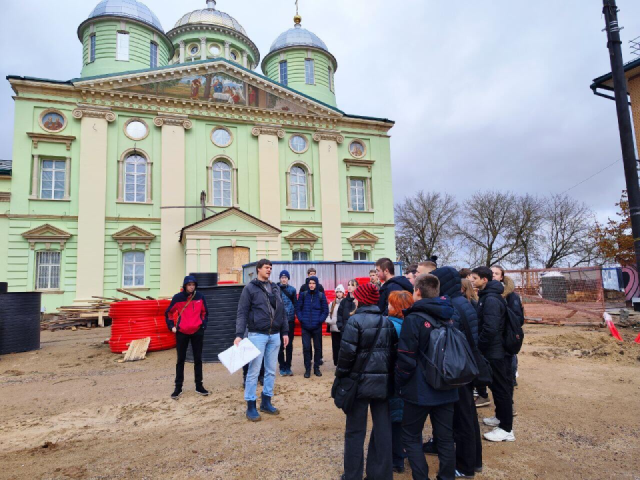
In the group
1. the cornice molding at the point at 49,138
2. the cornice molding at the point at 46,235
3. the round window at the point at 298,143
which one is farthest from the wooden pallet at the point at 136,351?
the round window at the point at 298,143

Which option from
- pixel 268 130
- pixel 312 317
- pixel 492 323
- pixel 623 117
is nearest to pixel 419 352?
pixel 492 323

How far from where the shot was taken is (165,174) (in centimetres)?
2206

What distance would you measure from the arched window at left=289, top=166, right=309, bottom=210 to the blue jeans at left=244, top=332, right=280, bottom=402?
19051 mm

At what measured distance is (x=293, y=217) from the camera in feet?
79.2

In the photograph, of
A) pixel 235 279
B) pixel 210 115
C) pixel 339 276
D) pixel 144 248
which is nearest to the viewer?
pixel 339 276

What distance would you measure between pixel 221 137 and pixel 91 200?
7.53m

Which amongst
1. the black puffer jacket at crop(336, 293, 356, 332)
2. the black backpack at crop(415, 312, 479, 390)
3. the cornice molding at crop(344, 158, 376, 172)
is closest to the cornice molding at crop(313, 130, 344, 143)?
the cornice molding at crop(344, 158, 376, 172)

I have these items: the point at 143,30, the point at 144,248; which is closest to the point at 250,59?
the point at 143,30

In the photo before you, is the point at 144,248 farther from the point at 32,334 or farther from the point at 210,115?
the point at 32,334

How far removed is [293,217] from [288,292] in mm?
15966

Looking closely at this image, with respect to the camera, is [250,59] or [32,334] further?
[250,59]

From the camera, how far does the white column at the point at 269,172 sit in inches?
925

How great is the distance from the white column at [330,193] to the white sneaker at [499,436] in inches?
773

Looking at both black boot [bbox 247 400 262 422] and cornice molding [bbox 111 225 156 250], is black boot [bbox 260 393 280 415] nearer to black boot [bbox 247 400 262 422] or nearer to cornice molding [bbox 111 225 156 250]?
black boot [bbox 247 400 262 422]
